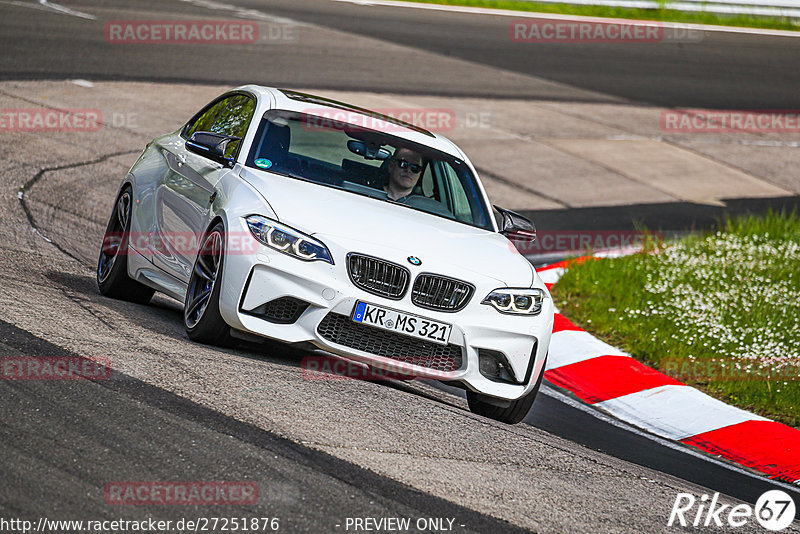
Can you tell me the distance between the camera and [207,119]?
8398 millimetres

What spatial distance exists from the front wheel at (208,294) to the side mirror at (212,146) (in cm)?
69

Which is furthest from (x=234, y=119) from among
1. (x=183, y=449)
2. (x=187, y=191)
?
(x=183, y=449)

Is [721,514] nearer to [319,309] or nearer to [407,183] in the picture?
[319,309]

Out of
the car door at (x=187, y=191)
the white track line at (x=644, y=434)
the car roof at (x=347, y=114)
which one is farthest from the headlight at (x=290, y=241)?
the white track line at (x=644, y=434)

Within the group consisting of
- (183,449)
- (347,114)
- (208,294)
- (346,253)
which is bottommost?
(183,449)

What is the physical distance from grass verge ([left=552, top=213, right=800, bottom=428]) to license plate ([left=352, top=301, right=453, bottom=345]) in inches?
122

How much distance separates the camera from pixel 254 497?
14.6 feet

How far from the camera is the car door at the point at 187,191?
7.09 m

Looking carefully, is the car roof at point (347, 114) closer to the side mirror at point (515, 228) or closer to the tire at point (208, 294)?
the side mirror at point (515, 228)

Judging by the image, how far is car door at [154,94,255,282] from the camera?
7.09 meters

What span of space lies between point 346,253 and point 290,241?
32cm

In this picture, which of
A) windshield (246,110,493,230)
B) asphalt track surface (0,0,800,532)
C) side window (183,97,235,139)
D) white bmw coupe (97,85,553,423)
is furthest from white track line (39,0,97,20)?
windshield (246,110,493,230)

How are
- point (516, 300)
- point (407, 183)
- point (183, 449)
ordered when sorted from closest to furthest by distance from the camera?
1. point (183, 449)
2. point (516, 300)
3. point (407, 183)

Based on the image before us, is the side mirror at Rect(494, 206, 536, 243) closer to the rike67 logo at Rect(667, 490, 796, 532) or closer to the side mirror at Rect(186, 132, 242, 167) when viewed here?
the side mirror at Rect(186, 132, 242, 167)
